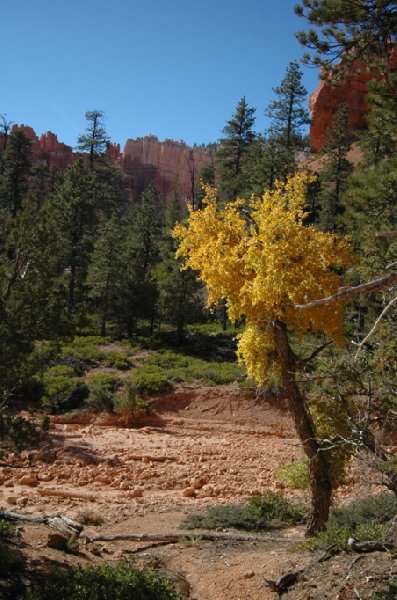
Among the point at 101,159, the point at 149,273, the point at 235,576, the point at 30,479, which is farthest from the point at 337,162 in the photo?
the point at 235,576

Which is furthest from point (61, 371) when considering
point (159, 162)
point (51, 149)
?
point (159, 162)

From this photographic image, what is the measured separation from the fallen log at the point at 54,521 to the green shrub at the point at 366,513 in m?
4.06

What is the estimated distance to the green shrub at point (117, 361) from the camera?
27109 mm

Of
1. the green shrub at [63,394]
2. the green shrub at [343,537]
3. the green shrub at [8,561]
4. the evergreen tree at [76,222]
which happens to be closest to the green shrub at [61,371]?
the green shrub at [63,394]

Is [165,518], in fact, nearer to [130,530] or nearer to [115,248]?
[130,530]

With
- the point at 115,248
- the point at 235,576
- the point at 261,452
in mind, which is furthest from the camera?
the point at 115,248

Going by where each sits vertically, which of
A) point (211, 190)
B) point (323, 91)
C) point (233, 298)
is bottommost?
point (233, 298)

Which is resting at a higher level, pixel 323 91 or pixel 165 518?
pixel 323 91

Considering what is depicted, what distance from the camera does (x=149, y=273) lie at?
3669cm

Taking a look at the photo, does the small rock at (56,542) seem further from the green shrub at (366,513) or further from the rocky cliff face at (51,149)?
the rocky cliff face at (51,149)

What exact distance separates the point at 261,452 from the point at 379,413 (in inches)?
369

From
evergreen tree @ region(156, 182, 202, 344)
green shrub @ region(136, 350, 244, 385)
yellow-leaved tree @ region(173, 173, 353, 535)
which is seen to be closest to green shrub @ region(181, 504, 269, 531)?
yellow-leaved tree @ region(173, 173, 353, 535)

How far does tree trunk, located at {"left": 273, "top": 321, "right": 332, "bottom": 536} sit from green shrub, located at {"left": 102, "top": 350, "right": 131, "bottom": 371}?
18916 mm

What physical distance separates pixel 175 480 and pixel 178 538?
542 cm
